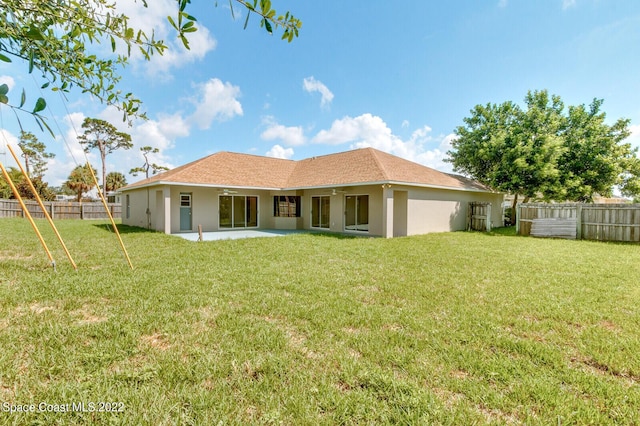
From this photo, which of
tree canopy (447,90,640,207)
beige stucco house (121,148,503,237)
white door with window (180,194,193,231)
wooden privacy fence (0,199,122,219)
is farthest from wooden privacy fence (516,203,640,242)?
wooden privacy fence (0,199,122,219)

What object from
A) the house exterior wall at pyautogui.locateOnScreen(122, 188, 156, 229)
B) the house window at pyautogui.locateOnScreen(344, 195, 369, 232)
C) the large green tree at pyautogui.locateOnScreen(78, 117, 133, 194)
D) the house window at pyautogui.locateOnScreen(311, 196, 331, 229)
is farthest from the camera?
the large green tree at pyautogui.locateOnScreen(78, 117, 133, 194)

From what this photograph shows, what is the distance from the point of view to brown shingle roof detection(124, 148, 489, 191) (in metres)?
14.2

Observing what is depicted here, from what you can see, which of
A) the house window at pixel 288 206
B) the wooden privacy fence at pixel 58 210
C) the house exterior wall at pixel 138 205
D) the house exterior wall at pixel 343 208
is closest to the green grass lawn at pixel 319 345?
the house exterior wall at pixel 343 208

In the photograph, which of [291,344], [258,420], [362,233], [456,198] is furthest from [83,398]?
[456,198]

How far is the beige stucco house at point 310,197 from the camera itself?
46.4 feet

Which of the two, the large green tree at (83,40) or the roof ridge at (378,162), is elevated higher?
the roof ridge at (378,162)

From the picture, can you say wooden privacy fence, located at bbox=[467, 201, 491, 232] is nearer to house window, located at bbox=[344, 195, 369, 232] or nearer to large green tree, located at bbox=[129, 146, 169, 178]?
house window, located at bbox=[344, 195, 369, 232]

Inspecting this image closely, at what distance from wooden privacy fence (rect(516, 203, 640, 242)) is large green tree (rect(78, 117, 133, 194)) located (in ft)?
128

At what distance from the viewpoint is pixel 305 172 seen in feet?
61.7

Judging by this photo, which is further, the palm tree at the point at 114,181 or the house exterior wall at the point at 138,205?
the palm tree at the point at 114,181

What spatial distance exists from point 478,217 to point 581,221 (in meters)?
4.70

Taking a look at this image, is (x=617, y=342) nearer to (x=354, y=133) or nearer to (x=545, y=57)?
(x=545, y=57)

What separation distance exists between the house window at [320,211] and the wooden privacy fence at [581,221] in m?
10.4

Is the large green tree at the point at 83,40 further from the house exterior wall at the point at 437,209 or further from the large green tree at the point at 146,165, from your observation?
the large green tree at the point at 146,165
